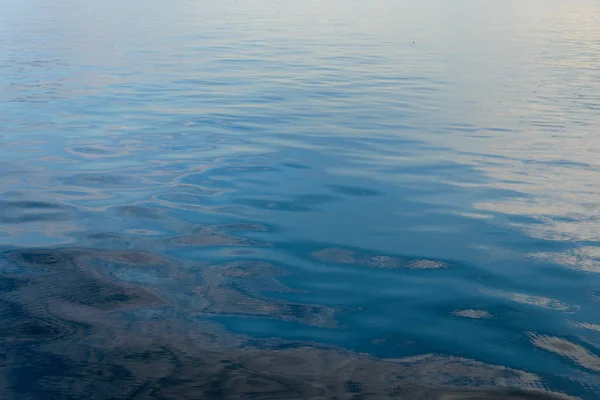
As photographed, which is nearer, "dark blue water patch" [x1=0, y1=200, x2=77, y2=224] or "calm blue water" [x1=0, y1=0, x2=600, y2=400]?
"calm blue water" [x1=0, y1=0, x2=600, y2=400]

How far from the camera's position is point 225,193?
9.16 metres

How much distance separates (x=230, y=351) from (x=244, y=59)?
752 inches

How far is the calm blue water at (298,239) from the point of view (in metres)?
4.99

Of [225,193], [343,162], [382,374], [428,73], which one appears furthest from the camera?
[428,73]

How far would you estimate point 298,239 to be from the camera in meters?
7.54

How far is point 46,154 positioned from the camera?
35.9 ft

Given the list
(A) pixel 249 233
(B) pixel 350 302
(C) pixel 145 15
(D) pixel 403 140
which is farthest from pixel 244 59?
(C) pixel 145 15

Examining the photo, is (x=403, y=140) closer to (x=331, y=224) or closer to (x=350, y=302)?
(x=331, y=224)

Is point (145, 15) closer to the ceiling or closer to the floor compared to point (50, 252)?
closer to the ceiling

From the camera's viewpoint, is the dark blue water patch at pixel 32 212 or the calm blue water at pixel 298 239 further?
the dark blue water patch at pixel 32 212

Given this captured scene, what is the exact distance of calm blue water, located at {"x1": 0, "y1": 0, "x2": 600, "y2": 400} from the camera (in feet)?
16.4

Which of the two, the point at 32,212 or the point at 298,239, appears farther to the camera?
the point at 32,212

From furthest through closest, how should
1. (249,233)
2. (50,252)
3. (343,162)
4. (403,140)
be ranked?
(403,140) < (343,162) < (249,233) < (50,252)

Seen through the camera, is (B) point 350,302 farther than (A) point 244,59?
No
